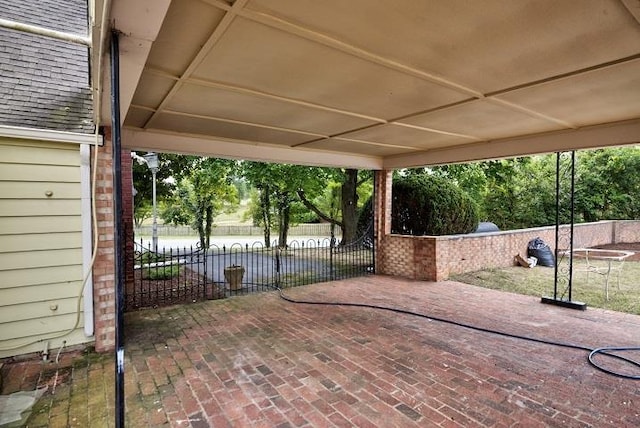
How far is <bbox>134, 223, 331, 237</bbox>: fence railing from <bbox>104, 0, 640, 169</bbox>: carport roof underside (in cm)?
1826

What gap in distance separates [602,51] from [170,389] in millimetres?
4165

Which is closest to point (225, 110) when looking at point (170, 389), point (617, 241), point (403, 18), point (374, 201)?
point (403, 18)

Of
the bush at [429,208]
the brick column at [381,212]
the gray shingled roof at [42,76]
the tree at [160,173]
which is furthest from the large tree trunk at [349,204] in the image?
the gray shingled roof at [42,76]

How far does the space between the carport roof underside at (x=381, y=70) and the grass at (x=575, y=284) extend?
3016 millimetres

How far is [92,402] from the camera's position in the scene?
266cm

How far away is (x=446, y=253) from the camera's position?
7191 millimetres

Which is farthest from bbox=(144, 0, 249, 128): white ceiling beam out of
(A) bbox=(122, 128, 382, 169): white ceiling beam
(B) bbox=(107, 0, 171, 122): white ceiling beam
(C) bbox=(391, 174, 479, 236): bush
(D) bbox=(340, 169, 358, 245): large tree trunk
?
(D) bbox=(340, 169, 358, 245): large tree trunk

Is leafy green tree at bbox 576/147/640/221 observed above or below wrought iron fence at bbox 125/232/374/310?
above

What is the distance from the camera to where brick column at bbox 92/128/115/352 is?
3.60 m

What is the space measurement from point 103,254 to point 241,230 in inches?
928

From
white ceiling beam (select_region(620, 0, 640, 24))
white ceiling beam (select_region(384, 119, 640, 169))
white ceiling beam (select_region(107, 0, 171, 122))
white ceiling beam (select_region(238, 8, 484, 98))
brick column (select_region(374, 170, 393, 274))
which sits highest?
white ceiling beam (select_region(238, 8, 484, 98))

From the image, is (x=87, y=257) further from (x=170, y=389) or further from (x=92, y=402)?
(x=170, y=389)

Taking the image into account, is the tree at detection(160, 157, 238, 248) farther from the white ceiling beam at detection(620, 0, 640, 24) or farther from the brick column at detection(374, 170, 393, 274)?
the white ceiling beam at detection(620, 0, 640, 24)

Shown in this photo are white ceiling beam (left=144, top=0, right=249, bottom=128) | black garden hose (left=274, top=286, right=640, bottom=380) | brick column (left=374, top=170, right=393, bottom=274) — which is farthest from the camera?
brick column (left=374, top=170, right=393, bottom=274)
